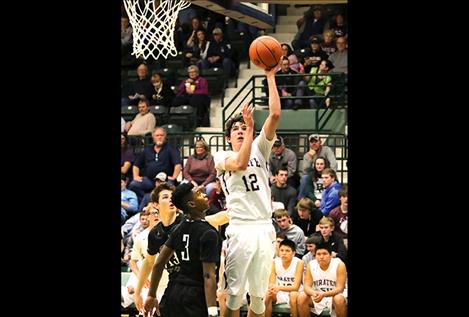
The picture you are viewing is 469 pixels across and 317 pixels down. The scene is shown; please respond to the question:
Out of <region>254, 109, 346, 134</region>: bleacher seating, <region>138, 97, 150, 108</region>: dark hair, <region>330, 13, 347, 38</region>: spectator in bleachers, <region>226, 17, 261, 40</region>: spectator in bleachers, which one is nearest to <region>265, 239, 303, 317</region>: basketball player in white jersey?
<region>254, 109, 346, 134</region>: bleacher seating

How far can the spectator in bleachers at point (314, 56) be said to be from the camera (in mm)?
14148

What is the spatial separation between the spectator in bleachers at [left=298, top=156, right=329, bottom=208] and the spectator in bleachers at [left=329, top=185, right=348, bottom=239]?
52 cm

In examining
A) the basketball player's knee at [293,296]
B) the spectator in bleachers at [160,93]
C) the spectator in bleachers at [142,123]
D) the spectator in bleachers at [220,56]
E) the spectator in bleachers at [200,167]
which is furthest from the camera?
the spectator in bleachers at [220,56]

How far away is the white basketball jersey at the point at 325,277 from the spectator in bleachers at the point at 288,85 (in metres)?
5.05

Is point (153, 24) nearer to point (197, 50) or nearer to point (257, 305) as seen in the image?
point (197, 50)

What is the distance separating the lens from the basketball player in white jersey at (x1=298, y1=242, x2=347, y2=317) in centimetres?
892

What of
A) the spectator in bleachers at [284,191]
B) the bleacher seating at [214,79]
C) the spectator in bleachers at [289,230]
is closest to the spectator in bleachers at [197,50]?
the bleacher seating at [214,79]

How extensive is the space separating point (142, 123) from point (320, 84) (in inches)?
101

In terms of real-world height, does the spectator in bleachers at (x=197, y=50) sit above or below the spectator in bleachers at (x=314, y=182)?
above

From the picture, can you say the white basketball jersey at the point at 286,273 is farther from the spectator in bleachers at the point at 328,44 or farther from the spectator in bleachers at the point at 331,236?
the spectator in bleachers at the point at 328,44

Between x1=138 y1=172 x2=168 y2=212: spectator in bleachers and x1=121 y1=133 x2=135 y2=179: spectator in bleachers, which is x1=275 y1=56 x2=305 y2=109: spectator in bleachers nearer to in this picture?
x1=121 y1=133 x2=135 y2=179: spectator in bleachers

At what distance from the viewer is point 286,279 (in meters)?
9.23
